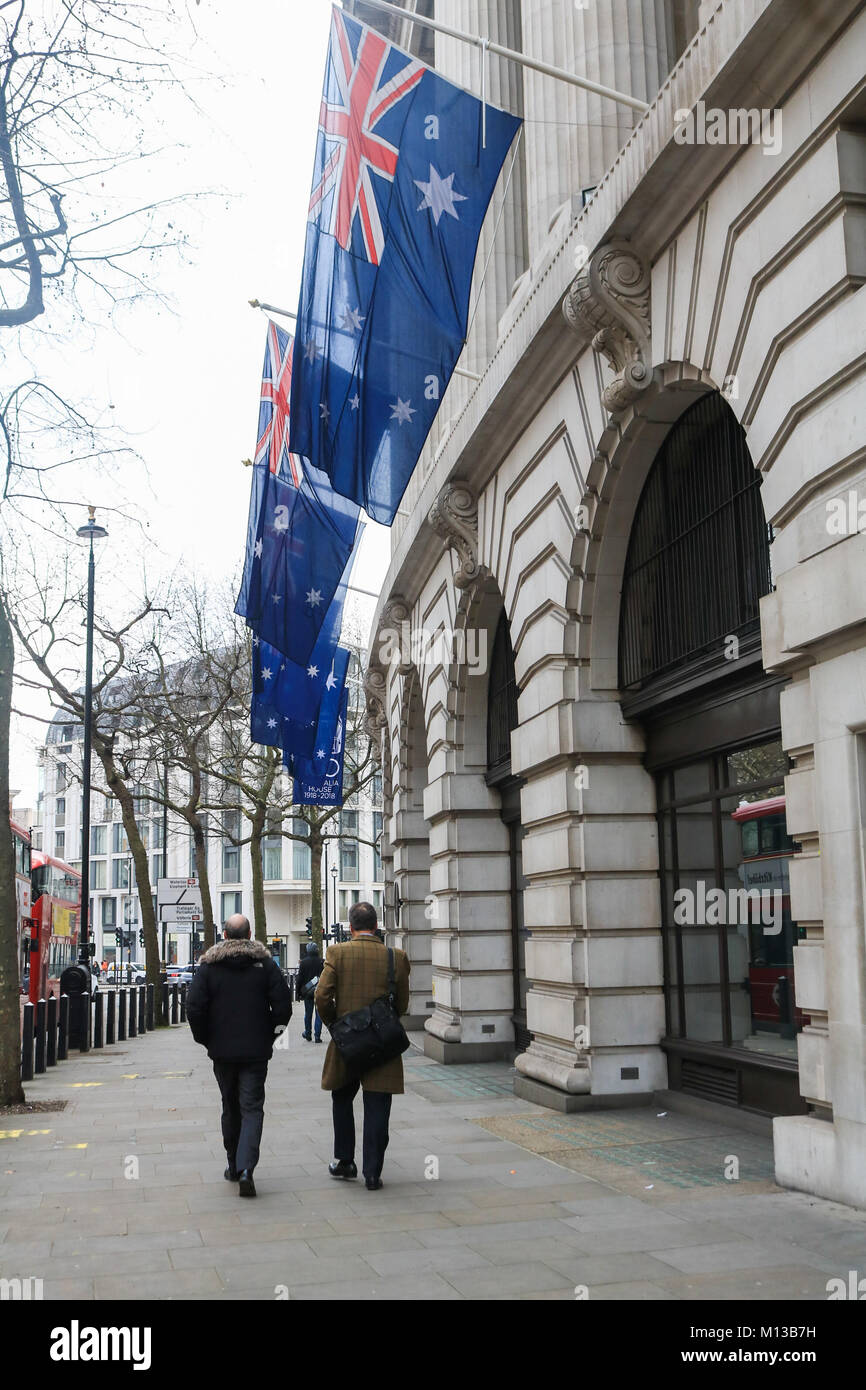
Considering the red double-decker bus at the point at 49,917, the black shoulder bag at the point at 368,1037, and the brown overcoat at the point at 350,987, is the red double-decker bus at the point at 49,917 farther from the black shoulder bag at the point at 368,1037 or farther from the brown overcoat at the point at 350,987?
the black shoulder bag at the point at 368,1037

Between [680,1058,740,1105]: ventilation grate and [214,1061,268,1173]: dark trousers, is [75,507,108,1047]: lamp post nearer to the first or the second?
[680,1058,740,1105]: ventilation grate

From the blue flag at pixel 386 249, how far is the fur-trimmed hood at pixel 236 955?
524cm

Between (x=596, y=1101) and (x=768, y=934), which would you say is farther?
(x=596, y=1101)

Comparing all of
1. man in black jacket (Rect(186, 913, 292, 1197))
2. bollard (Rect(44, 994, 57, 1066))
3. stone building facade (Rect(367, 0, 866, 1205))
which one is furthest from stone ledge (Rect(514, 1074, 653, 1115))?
bollard (Rect(44, 994, 57, 1066))

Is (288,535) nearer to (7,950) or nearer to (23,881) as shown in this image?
(7,950)

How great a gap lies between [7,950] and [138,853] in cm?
1844

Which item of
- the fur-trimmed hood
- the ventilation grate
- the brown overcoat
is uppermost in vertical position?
the fur-trimmed hood

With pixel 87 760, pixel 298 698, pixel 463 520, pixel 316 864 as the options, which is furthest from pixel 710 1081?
pixel 316 864

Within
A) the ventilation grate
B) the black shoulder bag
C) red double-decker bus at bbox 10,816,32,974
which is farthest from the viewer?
red double-decker bus at bbox 10,816,32,974

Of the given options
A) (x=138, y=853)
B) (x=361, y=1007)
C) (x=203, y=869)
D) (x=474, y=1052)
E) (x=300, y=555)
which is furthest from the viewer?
(x=203, y=869)

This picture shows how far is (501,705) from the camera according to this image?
18125mm

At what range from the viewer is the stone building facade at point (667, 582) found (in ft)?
25.8

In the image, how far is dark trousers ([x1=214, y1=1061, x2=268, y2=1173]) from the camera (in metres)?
8.92

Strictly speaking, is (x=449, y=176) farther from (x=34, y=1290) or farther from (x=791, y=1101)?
(x=34, y=1290)
